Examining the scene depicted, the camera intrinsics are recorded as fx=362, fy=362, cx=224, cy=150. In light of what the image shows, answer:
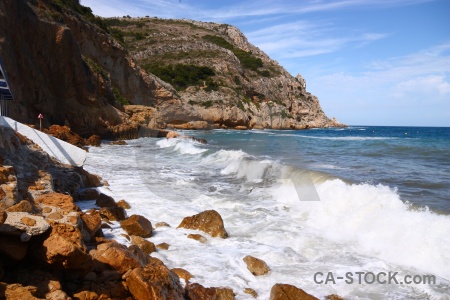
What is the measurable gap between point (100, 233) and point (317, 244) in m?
3.87

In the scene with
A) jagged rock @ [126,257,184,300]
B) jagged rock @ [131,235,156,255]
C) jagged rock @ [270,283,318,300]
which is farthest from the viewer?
jagged rock @ [131,235,156,255]

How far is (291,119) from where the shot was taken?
220ft

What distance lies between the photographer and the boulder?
5530 mm

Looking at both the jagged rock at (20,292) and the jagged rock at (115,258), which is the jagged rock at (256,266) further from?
the jagged rock at (20,292)

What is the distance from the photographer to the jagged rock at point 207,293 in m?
4.52

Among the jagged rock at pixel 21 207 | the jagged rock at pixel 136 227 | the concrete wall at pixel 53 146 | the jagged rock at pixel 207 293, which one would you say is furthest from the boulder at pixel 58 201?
the concrete wall at pixel 53 146

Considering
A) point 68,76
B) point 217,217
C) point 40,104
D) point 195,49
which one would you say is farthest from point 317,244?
point 195,49

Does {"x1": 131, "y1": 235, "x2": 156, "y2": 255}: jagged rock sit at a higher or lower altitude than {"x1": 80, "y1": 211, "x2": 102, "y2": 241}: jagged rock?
lower

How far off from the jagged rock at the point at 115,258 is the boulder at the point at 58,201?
4.39 ft

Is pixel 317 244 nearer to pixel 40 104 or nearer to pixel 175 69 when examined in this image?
pixel 40 104

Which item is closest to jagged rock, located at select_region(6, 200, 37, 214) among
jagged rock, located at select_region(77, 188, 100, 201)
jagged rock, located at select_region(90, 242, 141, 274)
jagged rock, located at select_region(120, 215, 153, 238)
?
jagged rock, located at select_region(90, 242, 141, 274)

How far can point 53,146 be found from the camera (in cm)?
989

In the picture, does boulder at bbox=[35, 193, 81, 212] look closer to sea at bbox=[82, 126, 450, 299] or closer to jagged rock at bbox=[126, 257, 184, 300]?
sea at bbox=[82, 126, 450, 299]

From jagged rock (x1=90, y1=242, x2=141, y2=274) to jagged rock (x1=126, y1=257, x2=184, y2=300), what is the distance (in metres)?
0.22
